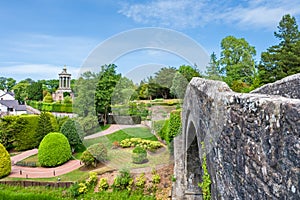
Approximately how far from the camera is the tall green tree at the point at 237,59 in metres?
26.4

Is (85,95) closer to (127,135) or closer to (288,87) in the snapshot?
(127,135)

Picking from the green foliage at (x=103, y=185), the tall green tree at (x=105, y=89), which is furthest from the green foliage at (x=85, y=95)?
the green foliage at (x=103, y=185)

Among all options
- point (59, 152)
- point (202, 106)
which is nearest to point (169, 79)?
point (59, 152)

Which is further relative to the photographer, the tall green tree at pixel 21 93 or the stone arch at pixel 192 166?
the tall green tree at pixel 21 93

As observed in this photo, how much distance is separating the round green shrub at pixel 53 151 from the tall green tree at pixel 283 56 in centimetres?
1435

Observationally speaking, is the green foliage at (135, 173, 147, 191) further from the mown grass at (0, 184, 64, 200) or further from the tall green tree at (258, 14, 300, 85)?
the tall green tree at (258, 14, 300, 85)

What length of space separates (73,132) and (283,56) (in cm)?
1555

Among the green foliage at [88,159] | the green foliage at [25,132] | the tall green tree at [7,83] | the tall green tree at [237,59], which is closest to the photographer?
the green foliage at [88,159]

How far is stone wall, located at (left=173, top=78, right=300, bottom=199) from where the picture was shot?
1.33 meters

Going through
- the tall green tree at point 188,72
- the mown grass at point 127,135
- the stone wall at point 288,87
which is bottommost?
the mown grass at point 127,135

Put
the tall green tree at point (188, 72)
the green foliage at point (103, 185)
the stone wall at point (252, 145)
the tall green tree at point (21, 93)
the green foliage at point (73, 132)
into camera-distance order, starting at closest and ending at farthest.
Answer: the stone wall at point (252, 145)
the green foliage at point (103, 185)
the green foliage at point (73, 132)
the tall green tree at point (188, 72)
the tall green tree at point (21, 93)

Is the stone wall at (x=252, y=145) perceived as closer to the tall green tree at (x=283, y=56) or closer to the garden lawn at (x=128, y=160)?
the garden lawn at (x=128, y=160)

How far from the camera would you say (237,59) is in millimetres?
28156

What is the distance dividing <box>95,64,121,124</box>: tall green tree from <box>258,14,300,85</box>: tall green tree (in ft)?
37.6
